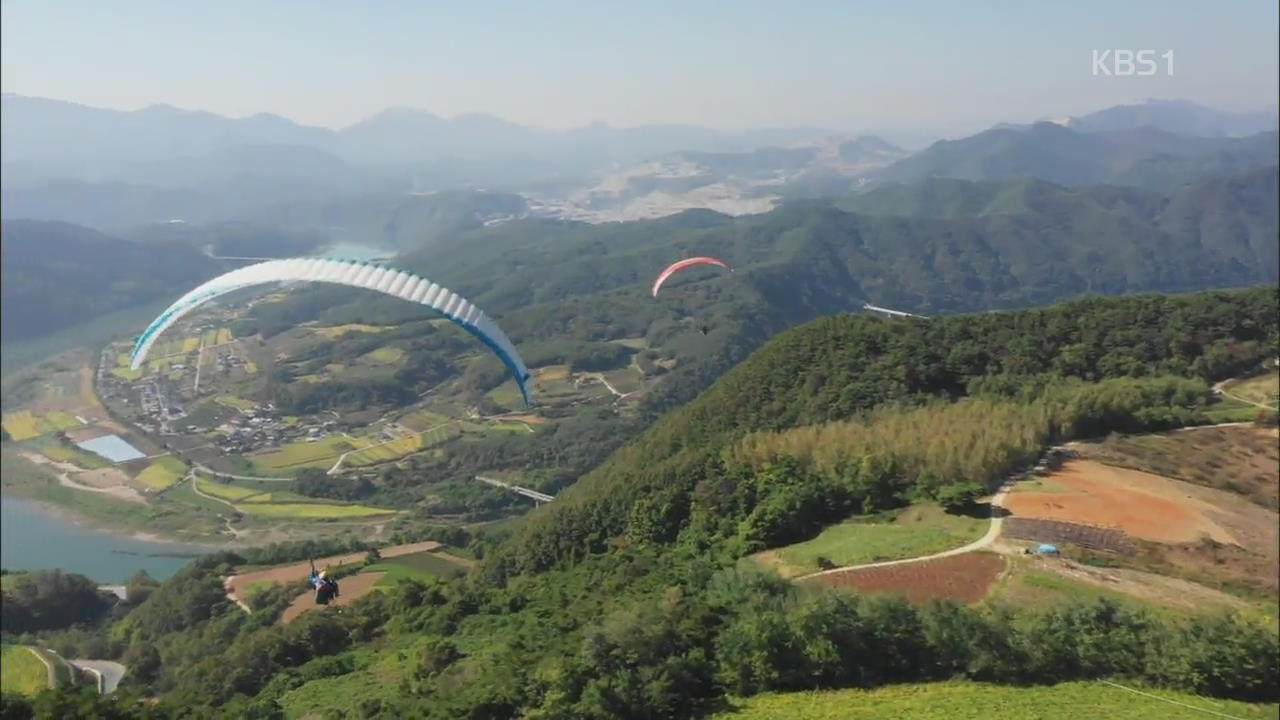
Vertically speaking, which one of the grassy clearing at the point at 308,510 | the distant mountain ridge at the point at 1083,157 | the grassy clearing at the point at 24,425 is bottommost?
the grassy clearing at the point at 308,510

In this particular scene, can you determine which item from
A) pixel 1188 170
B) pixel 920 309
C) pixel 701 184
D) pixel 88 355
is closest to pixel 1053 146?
pixel 1188 170

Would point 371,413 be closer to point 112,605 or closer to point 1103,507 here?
point 112,605

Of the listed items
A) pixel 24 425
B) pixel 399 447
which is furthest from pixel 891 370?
pixel 24 425

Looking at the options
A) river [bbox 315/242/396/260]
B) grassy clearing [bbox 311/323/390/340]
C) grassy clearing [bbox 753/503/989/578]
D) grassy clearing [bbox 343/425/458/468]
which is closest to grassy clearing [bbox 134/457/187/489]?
grassy clearing [bbox 343/425/458/468]

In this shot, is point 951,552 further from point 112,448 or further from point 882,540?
point 112,448

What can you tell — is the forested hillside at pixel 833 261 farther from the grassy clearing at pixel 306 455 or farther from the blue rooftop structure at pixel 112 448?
the grassy clearing at pixel 306 455

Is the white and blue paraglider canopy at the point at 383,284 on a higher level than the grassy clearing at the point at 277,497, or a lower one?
higher

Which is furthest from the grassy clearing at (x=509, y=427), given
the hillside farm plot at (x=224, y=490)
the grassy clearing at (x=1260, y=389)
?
the grassy clearing at (x=1260, y=389)
